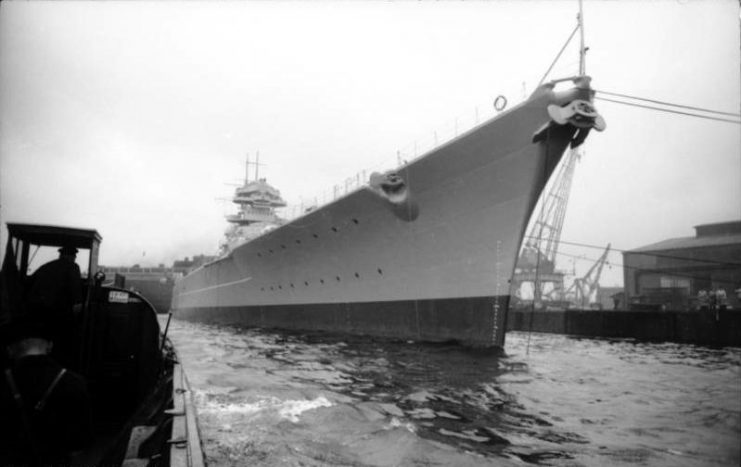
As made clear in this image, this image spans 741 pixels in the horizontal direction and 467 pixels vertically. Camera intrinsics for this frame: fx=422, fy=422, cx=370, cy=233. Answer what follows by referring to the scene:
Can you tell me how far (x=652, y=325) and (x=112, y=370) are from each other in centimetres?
2020

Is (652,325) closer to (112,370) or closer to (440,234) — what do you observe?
(440,234)

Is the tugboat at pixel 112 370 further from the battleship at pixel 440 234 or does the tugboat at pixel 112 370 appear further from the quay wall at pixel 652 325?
the quay wall at pixel 652 325

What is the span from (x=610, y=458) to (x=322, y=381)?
179 inches

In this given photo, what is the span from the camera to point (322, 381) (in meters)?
7.16

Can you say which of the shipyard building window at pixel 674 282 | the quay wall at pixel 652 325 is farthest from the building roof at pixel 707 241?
the quay wall at pixel 652 325

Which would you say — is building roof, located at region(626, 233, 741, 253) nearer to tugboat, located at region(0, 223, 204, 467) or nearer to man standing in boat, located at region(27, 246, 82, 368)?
tugboat, located at region(0, 223, 204, 467)

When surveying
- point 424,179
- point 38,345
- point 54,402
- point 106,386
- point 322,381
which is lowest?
point 322,381

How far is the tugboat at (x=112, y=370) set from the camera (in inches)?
97.3

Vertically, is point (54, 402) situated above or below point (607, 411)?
above

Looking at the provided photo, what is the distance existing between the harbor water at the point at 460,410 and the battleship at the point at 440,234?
6.03ft

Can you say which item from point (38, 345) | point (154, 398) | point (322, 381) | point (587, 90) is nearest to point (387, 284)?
point (322, 381)

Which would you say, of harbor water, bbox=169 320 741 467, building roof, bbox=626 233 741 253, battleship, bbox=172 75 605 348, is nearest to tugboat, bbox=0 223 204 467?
harbor water, bbox=169 320 741 467

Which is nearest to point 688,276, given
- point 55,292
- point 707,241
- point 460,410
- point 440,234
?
point 707,241

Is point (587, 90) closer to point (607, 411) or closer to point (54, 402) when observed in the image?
point (607, 411)
